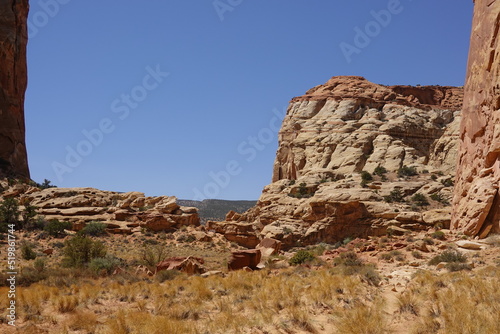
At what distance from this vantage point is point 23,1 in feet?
178

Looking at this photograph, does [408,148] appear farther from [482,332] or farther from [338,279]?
[482,332]

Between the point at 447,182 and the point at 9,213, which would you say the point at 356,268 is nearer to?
the point at 447,182

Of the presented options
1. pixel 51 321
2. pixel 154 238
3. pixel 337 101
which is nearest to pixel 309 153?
pixel 337 101

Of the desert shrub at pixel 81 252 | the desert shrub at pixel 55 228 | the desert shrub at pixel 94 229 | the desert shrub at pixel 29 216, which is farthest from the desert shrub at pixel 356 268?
the desert shrub at pixel 29 216

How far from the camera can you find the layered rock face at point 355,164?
33031 mm

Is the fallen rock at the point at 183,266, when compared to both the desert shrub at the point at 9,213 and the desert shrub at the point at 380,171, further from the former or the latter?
the desert shrub at the point at 380,171

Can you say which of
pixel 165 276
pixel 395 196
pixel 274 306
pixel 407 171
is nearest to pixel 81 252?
pixel 165 276

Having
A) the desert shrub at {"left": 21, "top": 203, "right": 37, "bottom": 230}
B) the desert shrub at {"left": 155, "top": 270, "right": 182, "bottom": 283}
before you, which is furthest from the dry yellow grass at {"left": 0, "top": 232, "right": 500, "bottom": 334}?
the desert shrub at {"left": 21, "top": 203, "right": 37, "bottom": 230}

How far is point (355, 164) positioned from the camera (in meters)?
50.1

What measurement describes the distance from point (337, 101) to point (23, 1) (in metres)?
46.5

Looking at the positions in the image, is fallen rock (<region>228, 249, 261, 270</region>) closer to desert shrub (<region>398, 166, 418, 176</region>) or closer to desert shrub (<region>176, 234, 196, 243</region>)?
desert shrub (<region>176, 234, 196, 243</region>)

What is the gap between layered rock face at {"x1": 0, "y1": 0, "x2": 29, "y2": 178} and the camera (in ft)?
158

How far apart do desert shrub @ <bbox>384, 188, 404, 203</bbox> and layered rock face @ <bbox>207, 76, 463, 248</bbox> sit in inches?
3.6

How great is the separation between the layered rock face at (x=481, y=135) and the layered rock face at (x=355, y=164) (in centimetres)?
824
